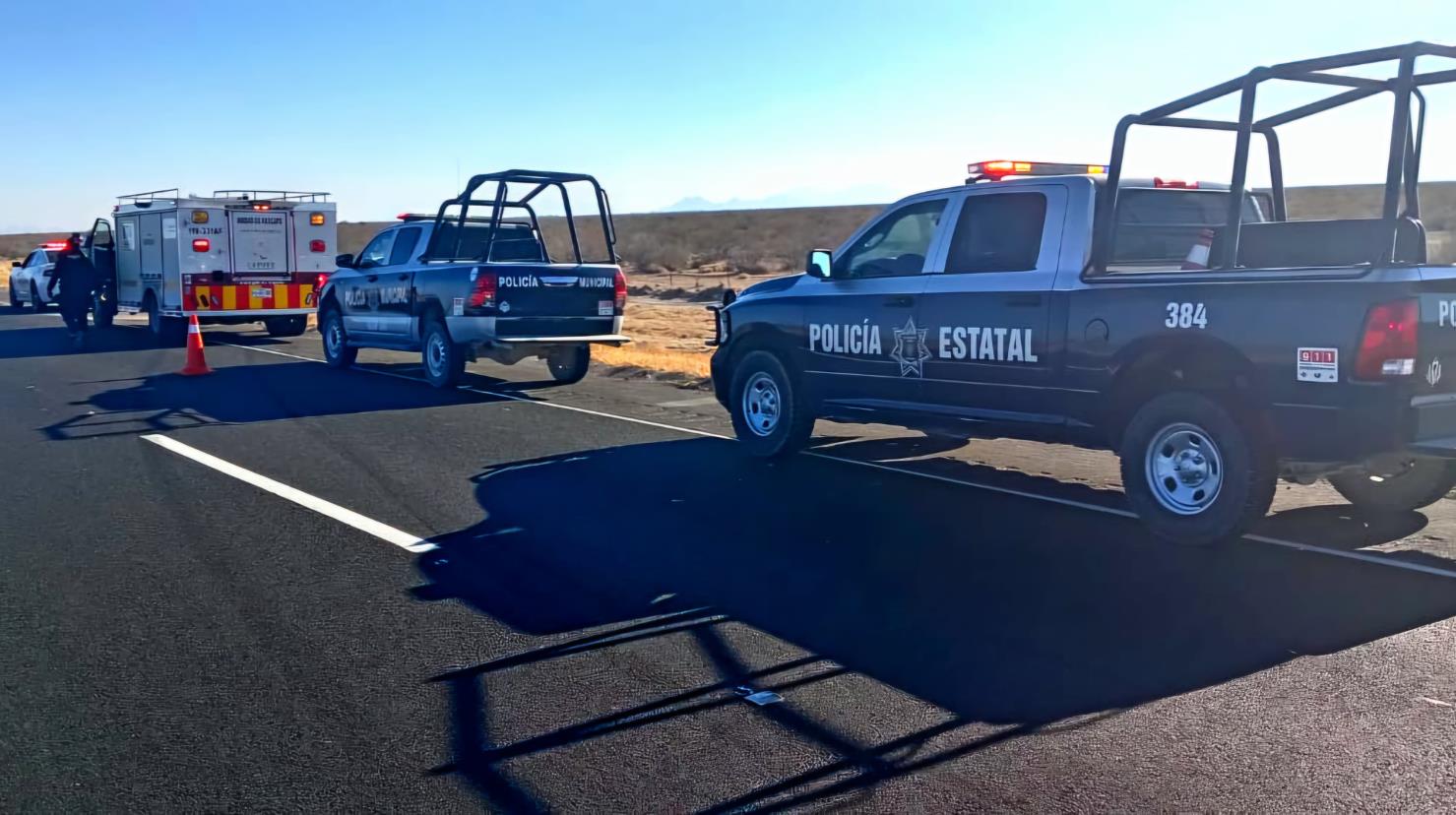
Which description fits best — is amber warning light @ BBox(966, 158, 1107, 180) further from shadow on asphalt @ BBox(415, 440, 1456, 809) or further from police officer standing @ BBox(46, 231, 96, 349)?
police officer standing @ BBox(46, 231, 96, 349)

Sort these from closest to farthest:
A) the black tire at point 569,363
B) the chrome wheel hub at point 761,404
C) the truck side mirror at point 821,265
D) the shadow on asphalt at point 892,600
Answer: the shadow on asphalt at point 892,600 < the truck side mirror at point 821,265 < the chrome wheel hub at point 761,404 < the black tire at point 569,363

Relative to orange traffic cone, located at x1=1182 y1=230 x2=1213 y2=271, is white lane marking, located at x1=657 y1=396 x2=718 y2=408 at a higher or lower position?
lower

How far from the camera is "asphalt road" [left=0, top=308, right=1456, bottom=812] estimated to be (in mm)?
4230

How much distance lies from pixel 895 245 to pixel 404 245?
8.88m

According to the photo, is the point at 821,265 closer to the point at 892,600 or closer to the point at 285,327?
the point at 892,600

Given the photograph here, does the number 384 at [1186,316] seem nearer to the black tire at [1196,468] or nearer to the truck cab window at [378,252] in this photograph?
the black tire at [1196,468]

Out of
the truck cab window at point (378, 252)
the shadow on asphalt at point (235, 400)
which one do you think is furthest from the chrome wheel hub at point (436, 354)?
the truck cab window at point (378, 252)

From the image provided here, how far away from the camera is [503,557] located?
7098 millimetres

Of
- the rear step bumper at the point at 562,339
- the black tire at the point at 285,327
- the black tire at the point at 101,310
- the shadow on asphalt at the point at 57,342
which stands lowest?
the shadow on asphalt at the point at 57,342

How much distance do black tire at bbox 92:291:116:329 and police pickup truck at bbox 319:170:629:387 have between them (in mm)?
10944

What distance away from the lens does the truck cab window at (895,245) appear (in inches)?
Result: 352

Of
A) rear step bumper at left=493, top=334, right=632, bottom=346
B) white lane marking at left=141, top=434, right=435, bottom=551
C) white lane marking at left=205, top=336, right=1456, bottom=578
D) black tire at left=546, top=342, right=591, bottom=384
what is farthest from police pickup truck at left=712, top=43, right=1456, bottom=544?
black tire at left=546, top=342, right=591, bottom=384

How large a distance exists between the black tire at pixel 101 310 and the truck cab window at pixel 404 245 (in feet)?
38.2

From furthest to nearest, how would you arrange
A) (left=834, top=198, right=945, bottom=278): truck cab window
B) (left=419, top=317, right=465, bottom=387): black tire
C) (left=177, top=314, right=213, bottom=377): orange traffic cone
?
(left=177, top=314, right=213, bottom=377): orange traffic cone < (left=419, top=317, right=465, bottom=387): black tire < (left=834, top=198, right=945, bottom=278): truck cab window
